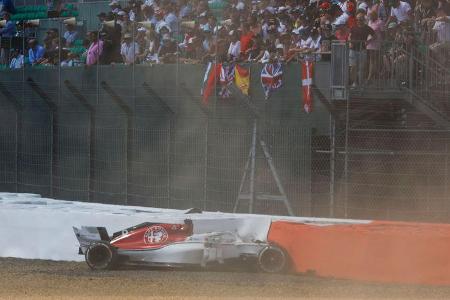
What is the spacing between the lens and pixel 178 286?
10.1 metres

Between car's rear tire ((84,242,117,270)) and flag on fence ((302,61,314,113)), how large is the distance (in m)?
3.78

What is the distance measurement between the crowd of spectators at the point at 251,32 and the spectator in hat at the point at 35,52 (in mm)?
19

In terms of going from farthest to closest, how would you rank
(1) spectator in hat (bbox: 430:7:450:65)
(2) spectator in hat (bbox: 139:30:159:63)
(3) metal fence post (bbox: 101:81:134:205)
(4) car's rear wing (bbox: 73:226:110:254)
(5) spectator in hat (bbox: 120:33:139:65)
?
(2) spectator in hat (bbox: 139:30:159:63) < (5) spectator in hat (bbox: 120:33:139:65) < (3) metal fence post (bbox: 101:81:134:205) < (1) spectator in hat (bbox: 430:7:450:65) < (4) car's rear wing (bbox: 73:226:110:254)

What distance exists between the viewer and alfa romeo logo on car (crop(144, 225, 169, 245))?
36.8ft

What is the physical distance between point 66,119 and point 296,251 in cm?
680

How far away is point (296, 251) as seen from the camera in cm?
1092

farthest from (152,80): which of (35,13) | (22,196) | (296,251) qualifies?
(35,13)

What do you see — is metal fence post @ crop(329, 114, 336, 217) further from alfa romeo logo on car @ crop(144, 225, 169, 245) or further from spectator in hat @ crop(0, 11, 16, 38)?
spectator in hat @ crop(0, 11, 16, 38)

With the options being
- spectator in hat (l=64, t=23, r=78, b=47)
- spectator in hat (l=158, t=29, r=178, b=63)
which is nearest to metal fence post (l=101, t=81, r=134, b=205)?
A: spectator in hat (l=158, t=29, r=178, b=63)

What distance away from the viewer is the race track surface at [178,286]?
9.41m

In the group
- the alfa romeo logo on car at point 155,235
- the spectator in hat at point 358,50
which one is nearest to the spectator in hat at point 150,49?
the spectator in hat at point 358,50

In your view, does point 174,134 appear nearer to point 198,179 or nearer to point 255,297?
point 198,179

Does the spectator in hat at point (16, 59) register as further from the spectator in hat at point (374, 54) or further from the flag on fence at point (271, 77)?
the spectator in hat at point (374, 54)

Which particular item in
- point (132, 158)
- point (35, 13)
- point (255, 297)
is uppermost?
point (35, 13)
